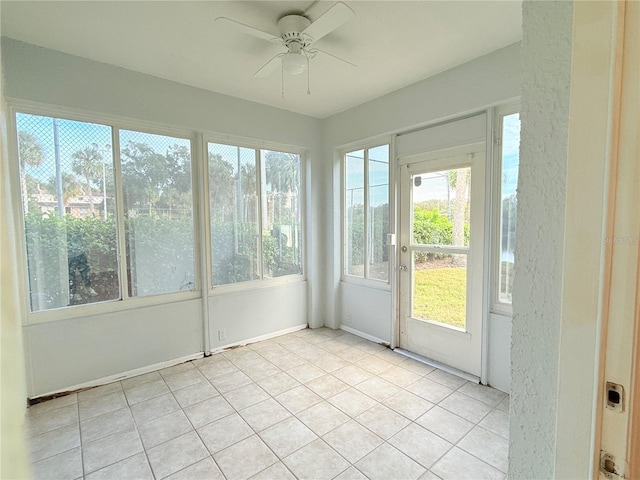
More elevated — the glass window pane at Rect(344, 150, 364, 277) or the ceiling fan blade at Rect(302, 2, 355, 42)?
the ceiling fan blade at Rect(302, 2, 355, 42)

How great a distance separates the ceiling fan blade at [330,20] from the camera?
160cm

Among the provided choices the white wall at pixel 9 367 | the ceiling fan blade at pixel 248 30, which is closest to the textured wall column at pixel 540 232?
the white wall at pixel 9 367

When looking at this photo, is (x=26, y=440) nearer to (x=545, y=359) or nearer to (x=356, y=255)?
(x=545, y=359)

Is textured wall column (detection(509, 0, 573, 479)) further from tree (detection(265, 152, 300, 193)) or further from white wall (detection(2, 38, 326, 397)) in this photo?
tree (detection(265, 152, 300, 193))

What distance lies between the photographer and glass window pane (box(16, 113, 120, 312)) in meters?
2.32

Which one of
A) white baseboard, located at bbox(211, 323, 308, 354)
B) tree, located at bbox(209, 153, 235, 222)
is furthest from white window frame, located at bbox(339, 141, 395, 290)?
tree, located at bbox(209, 153, 235, 222)

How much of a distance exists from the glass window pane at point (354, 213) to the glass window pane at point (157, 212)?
1.77 meters

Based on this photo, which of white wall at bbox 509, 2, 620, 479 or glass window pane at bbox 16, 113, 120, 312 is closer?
white wall at bbox 509, 2, 620, 479

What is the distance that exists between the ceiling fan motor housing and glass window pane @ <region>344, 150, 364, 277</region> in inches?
67.7

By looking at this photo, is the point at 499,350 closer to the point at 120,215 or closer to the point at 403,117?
the point at 403,117

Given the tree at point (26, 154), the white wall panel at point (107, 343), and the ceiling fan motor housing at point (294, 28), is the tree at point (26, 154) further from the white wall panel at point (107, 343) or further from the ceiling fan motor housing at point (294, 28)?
the ceiling fan motor housing at point (294, 28)

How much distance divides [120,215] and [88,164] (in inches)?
18.3

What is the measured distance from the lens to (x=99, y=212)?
8.48 feet

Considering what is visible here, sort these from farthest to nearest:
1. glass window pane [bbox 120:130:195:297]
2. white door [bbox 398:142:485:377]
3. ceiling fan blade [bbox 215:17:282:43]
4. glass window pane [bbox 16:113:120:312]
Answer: glass window pane [bbox 120:130:195:297] < white door [bbox 398:142:485:377] < glass window pane [bbox 16:113:120:312] < ceiling fan blade [bbox 215:17:282:43]
